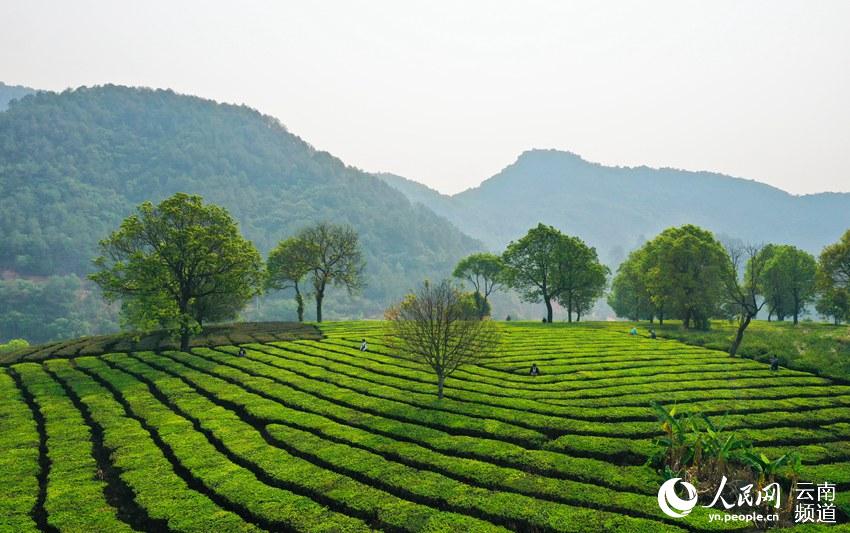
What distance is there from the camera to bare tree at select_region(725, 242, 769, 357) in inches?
1747

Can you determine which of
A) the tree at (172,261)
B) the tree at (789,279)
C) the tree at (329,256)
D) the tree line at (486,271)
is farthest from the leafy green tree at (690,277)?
the tree at (172,261)

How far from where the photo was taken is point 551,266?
264 ft

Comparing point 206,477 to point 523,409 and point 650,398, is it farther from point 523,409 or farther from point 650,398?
point 650,398

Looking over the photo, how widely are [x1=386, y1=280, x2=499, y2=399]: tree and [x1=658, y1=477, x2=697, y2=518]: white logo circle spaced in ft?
48.4

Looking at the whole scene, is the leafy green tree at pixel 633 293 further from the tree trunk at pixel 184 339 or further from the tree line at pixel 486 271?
the tree trunk at pixel 184 339

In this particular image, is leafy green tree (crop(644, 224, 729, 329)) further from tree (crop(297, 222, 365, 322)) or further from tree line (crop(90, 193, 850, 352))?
tree (crop(297, 222, 365, 322))

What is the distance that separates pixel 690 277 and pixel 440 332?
158ft

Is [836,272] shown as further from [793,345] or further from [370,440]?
[370,440]

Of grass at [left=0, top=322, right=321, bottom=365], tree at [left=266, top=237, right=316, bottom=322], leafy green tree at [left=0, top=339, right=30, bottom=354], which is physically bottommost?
leafy green tree at [left=0, top=339, right=30, bottom=354]

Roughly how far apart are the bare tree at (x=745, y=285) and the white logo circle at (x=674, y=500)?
30.4 meters


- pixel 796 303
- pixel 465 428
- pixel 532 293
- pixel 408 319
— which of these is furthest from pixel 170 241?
pixel 796 303

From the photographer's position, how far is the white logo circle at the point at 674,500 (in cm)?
1714

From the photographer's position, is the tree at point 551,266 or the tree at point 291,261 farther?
the tree at point 551,266

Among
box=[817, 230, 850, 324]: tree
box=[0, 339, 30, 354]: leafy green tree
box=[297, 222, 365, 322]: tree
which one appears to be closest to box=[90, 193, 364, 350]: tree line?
box=[0, 339, 30, 354]: leafy green tree
